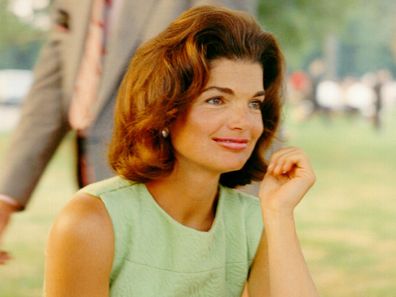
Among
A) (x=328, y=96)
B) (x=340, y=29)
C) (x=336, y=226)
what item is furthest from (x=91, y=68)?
(x=328, y=96)

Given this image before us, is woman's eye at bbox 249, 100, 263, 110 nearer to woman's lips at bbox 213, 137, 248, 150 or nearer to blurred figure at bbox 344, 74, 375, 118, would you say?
woman's lips at bbox 213, 137, 248, 150

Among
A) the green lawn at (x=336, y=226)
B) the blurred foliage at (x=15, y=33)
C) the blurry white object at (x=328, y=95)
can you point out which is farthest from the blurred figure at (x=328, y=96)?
the blurred foliage at (x=15, y=33)

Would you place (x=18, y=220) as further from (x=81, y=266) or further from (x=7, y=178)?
(x=81, y=266)

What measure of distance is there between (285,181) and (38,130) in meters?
0.64

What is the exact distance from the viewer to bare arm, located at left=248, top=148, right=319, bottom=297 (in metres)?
1.67

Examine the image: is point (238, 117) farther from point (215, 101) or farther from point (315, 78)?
point (315, 78)

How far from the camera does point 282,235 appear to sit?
1.69m

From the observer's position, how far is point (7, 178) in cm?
214

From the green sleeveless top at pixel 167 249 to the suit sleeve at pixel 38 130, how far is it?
513mm

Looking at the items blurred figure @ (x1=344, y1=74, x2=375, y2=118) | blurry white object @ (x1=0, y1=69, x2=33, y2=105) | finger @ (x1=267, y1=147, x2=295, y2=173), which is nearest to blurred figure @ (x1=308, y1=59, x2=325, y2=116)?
blurred figure @ (x1=344, y1=74, x2=375, y2=118)

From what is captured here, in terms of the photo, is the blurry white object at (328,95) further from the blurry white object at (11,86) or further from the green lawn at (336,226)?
the blurry white object at (11,86)

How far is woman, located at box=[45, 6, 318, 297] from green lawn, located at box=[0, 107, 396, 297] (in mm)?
533

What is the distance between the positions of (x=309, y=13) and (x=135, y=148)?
36.2ft

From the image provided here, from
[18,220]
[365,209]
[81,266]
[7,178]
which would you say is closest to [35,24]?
[18,220]
